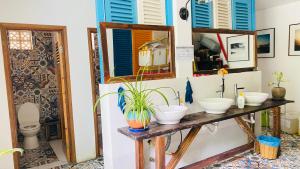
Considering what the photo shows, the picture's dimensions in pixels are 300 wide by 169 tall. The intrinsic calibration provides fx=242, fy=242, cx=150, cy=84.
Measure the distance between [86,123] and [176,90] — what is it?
1.44 metres

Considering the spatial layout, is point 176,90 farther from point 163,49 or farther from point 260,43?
point 260,43

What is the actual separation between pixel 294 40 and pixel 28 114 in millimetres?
4745

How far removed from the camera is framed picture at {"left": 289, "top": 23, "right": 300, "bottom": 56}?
400cm

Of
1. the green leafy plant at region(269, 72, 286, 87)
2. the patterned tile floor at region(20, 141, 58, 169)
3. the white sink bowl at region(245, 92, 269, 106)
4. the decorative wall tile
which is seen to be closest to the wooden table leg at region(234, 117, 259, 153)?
the white sink bowl at region(245, 92, 269, 106)

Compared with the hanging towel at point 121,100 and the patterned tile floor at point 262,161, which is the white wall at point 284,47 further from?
the hanging towel at point 121,100

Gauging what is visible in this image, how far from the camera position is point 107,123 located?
2.41 m

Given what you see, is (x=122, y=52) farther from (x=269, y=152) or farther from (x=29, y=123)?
(x=29, y=123)

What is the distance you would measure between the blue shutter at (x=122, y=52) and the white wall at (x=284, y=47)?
3.09 metres

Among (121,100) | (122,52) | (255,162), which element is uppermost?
(122,52)

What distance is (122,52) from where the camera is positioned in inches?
99.5

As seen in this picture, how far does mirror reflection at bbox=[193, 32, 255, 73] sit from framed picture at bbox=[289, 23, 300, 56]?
954 mm

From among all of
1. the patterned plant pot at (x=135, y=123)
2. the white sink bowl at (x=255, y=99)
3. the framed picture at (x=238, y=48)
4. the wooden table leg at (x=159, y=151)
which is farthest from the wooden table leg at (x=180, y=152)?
the framed picture at (x=238, y=48)

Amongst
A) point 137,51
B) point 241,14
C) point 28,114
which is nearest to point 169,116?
point 137,51

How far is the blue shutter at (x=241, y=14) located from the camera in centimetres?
341
